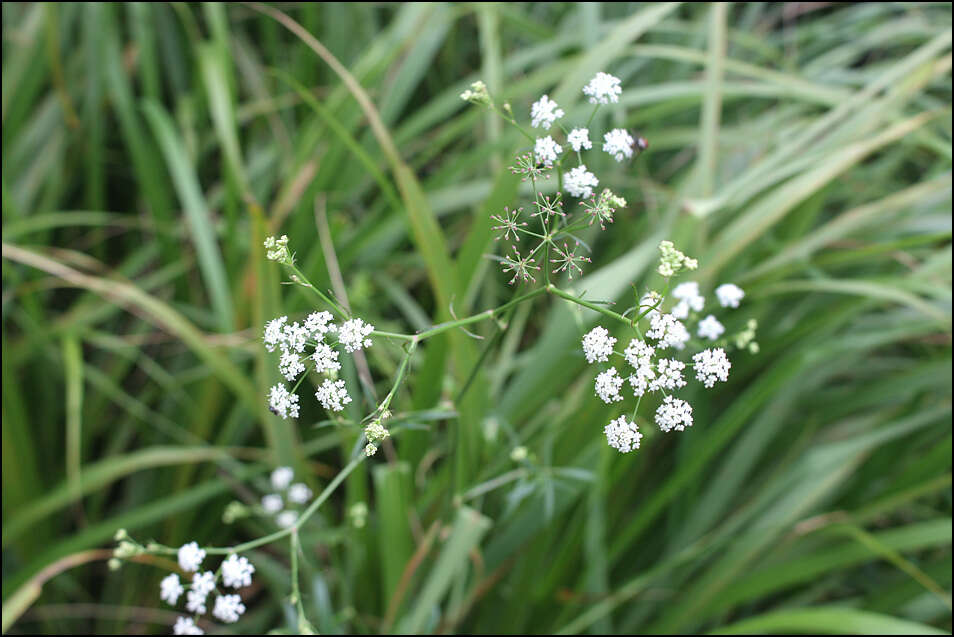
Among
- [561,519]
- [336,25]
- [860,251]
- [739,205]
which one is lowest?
[561,519]

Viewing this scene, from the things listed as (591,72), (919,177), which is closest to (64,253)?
(591,72)

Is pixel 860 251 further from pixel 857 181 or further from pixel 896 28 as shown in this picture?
pixel 896 28

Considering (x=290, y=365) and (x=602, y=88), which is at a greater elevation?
(x=602, y=88)

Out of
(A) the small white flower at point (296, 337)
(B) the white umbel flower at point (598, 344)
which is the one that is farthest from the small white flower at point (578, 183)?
(A) the small white flower at point (296, 337)

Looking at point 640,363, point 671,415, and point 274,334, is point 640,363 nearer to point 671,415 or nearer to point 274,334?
point 671,415

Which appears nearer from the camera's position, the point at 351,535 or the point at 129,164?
the point at 351,535

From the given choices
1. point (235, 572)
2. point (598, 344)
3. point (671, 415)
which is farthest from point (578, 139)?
point (235, 572)
